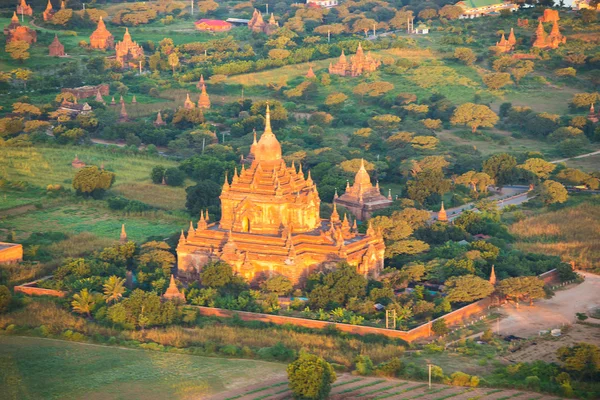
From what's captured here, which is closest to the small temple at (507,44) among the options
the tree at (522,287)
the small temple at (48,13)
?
the small temple at (48,13)

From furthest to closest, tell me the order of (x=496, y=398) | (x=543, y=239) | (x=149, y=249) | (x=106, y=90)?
(x=106, y=90) < (x=543, y=239) < (x=149, y=249) < (x=496, y=398)

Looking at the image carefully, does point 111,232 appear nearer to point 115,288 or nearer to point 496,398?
point 115,288

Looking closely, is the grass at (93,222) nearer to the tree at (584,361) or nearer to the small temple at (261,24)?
the tree at (584,361)

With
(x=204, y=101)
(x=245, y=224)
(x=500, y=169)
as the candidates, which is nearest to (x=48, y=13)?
(x=204, y=101)

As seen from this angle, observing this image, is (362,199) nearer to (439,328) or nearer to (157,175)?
(157,175)

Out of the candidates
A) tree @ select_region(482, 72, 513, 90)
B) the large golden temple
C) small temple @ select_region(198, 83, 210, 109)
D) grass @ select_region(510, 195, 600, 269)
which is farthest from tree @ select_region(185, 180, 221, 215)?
tree @ select_region(482, 72, 513, 90)

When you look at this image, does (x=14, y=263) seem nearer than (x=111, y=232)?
Yes

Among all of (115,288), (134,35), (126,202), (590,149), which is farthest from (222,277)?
(134,35)

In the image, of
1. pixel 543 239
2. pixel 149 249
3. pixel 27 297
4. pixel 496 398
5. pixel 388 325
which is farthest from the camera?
pixel 543 239
